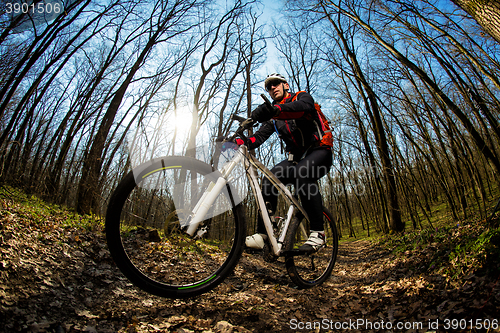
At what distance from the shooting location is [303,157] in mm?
2770

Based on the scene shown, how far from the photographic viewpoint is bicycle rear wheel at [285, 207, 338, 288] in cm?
250

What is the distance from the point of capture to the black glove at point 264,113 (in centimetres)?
207

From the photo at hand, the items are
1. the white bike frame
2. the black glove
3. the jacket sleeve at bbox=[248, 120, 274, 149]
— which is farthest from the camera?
the jacket sleeve at bbox=[248, 120, 274, 149]

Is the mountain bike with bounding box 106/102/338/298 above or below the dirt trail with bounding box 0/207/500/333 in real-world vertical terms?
above

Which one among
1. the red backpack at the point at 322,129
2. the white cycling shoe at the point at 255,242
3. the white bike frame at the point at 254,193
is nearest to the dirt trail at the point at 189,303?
the white cycling shoe at the point at 255,242

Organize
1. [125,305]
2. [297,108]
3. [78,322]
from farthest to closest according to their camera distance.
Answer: [297,108], [125,305], [78,322]

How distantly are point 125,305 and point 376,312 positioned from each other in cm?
203

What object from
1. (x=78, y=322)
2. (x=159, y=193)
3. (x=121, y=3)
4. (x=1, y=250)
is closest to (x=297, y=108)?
(x=159, y=193)

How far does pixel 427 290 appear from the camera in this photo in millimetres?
1846

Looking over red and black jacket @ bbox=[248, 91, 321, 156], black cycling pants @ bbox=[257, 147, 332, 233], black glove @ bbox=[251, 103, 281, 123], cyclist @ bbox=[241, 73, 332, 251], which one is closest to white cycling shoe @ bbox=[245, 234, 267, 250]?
cyclist @ bbox=[241, 73, 332, 251]

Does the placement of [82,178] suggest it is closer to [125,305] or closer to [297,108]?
[125,305]

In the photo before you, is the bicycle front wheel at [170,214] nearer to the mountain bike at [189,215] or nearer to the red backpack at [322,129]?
the mountain bike at [189,215]

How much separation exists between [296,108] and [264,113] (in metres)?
0.45

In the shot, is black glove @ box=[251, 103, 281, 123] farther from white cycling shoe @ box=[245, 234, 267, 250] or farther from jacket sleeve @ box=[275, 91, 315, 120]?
white cycling shoe @ box=[245, 234, 267, 250]
